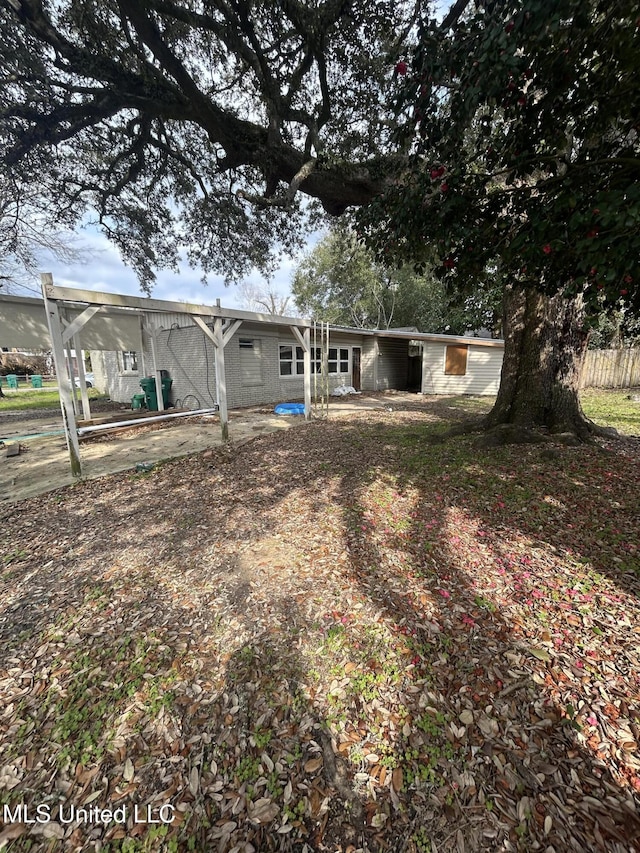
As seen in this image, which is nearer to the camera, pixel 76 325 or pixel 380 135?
pixel 76 325

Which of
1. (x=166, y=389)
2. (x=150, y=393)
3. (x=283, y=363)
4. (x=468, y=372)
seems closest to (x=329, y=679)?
(x=150, y=393)

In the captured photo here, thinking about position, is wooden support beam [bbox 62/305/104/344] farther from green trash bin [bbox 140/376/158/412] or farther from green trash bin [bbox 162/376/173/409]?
green trash bin [bbox 162/376/173/409]

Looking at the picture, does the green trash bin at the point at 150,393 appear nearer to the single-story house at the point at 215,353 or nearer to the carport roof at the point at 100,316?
the single-story house at the point at 215,353

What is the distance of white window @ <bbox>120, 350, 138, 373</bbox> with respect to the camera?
13.2 metres

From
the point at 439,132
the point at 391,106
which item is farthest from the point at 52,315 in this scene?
the point at 439,132

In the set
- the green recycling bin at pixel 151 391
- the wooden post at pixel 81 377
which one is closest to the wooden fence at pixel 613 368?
the green recycling bin at pixel 151 391

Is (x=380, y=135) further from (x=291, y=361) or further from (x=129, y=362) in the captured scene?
(x=129, y=362)

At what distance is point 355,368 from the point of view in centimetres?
1570

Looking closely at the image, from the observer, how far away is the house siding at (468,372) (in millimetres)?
14812

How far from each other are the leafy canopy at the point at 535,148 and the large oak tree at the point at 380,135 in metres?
0.01

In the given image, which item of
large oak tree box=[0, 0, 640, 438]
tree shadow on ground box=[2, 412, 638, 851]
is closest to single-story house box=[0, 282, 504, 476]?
large oak tree box=[0, 0, 640, 438]

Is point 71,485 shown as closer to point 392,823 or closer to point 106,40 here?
point 392,823

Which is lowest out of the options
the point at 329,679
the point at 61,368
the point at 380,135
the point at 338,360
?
the point at 329,679

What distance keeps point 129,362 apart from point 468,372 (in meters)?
13.8
